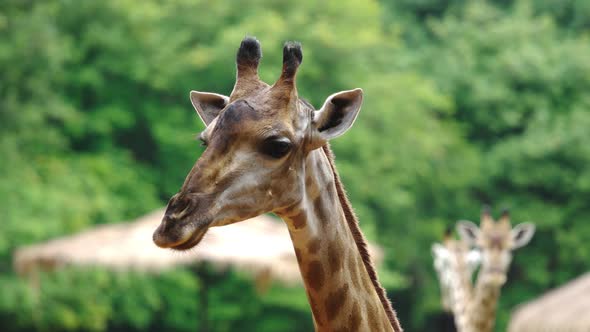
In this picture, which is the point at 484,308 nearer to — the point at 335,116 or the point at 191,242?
the point at 335,116

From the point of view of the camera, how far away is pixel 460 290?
11.8m

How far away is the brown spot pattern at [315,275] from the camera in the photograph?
10.9 feet

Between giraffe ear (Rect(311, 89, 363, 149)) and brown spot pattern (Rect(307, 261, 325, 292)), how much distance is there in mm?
368

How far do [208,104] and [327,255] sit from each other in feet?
2.18

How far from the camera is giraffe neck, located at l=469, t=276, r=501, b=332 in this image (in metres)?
10.7

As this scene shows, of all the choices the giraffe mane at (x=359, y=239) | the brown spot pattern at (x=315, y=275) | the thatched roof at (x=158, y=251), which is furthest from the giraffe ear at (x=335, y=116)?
the thatched roof at (x=158, y=251)

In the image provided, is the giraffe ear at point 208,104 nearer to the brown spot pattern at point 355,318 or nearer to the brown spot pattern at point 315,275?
the brown spot pattern at point 315,275

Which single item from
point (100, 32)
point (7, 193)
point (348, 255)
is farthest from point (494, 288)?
point (100, 32)

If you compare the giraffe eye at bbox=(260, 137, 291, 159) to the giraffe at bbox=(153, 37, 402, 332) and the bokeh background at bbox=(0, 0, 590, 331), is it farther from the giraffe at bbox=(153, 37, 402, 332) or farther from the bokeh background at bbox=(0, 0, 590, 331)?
the bokeh background at bbox=(0, 0, 590, 331)

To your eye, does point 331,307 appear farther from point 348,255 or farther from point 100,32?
point 100,32

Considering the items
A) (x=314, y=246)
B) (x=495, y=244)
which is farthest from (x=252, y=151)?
(x=495, y=244)

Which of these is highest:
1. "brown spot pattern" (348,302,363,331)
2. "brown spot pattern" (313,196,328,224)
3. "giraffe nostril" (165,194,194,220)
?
"giraffe nostril" (165,194,194,220)

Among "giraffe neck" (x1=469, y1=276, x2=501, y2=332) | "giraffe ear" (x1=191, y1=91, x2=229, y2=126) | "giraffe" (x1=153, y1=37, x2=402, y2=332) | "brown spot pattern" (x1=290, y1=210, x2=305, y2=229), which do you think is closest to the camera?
"giraffe" (x1=153, y1=37, x2=402, y2=332)

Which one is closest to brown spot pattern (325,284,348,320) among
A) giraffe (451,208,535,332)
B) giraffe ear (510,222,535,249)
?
giraffe (451,208,535,332)
